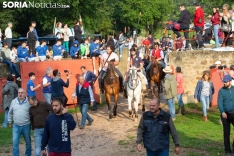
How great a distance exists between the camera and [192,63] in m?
22.8

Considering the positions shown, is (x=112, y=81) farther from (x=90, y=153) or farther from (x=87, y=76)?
(x=90, y=153)

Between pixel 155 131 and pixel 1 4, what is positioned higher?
pixel 1 4

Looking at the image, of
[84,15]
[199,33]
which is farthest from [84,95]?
[84,15]

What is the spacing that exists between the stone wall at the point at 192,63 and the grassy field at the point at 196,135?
6.43ft

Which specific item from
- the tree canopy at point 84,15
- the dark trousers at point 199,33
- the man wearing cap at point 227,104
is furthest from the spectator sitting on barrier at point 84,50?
the man wearing cap at point 227,104

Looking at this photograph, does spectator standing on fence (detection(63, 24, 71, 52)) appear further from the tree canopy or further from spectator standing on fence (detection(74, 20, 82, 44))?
the tree canopy

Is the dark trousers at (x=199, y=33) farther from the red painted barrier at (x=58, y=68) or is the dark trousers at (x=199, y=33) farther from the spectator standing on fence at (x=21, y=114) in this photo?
the spectator standing on fence at (x=21, y=114)

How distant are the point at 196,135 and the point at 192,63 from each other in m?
7.28

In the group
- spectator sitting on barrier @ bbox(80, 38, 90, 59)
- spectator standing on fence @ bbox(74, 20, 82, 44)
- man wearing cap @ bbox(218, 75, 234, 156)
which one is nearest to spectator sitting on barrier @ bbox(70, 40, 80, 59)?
spectator sitting on barrier @ bbox(80, 38, 90, 59)

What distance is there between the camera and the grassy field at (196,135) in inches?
→ 545

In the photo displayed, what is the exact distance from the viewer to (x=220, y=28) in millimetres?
23672

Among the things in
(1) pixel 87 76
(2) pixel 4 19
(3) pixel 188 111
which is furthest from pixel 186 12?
(2) pixel 4 19

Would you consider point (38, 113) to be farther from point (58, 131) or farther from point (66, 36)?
point (66, 36)

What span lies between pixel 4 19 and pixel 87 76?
906 inches
